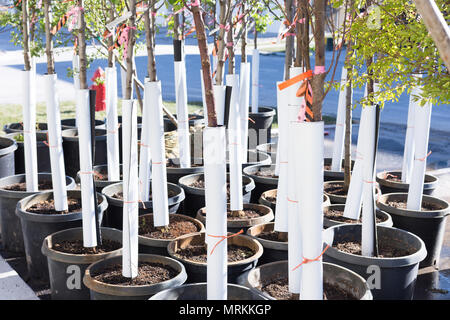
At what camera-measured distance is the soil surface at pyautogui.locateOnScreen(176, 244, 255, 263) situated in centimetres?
377

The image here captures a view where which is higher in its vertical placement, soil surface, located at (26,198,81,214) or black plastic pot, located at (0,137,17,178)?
black plastic pot, located at (0,137,17,178)

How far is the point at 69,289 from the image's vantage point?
3.74 metres

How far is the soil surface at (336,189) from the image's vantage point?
5.23 metres

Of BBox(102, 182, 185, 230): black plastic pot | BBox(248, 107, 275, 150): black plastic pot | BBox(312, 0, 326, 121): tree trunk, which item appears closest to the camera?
BBox(312, 0, 326, 121): tree trunk

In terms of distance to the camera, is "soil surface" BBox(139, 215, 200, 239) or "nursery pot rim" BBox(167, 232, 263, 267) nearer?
"nursery pot rim" BBox(167, 232, 263, 267)

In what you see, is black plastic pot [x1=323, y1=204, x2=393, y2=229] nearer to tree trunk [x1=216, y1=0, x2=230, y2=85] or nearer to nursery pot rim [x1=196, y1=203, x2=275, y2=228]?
nursery pot rim [x1=196, y1=203, x2=275, y2=228]

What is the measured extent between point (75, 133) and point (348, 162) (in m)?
3.74

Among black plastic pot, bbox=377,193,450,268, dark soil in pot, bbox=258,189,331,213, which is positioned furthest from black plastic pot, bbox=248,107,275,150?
black plastic pot, bbox=377,193,450,268

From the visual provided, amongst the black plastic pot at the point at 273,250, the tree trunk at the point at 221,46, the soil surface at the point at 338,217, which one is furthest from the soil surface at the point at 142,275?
the tree trunk at the point at 221,46

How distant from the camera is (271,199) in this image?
506 centimetres

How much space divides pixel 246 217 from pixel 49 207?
1677 millimetres

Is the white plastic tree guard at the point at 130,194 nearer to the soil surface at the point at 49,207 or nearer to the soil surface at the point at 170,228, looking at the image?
the soil surface at the point at 170,228

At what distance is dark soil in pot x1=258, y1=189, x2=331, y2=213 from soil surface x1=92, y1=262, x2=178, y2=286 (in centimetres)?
149
